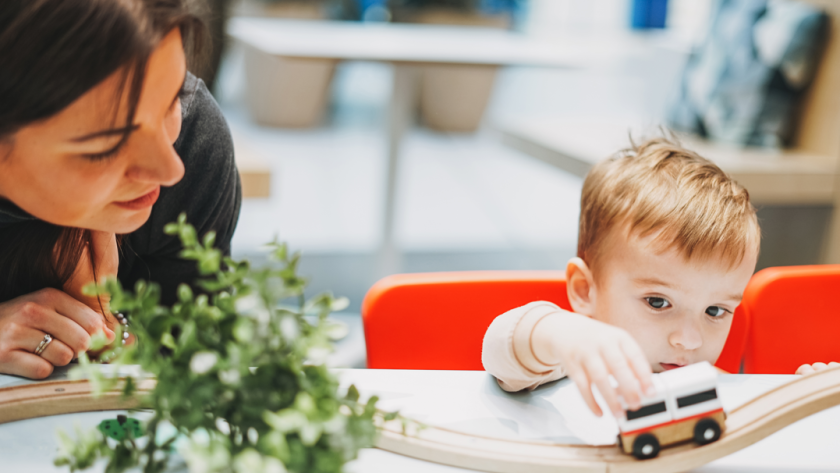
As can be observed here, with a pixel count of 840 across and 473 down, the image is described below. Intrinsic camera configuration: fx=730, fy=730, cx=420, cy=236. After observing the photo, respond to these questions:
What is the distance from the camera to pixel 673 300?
769 mm

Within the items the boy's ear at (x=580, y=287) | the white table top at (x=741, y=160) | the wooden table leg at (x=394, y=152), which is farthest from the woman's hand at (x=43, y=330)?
the wooden table leg at (x=394, y=152)

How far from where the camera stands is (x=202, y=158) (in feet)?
2.75

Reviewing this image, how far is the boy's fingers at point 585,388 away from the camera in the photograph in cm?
49

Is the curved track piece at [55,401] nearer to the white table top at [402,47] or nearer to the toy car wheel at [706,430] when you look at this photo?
the toy car wheel at [706,430]

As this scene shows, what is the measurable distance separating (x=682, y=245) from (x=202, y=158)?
540 millimetres

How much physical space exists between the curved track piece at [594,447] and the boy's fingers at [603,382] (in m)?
0.04

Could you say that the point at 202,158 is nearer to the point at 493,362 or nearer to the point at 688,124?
the point at 493,362

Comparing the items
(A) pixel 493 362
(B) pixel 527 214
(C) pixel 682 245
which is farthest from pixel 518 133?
(A) pixel 493 362

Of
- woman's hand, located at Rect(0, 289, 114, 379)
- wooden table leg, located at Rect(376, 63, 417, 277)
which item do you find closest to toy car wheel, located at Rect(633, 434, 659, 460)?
woman's hand, located at Rect(0, 289, 114, 379)

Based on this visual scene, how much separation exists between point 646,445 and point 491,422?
0.41 ft

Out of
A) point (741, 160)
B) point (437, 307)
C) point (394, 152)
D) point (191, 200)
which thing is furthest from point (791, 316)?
point (394, 152)

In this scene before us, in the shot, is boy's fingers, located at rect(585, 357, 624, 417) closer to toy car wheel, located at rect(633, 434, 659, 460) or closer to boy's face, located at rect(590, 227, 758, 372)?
toy car wheel, located at rect(633, 434, 659, 460)

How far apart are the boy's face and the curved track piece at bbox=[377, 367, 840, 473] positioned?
0.78ft

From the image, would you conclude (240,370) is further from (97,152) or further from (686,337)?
(686,337)
